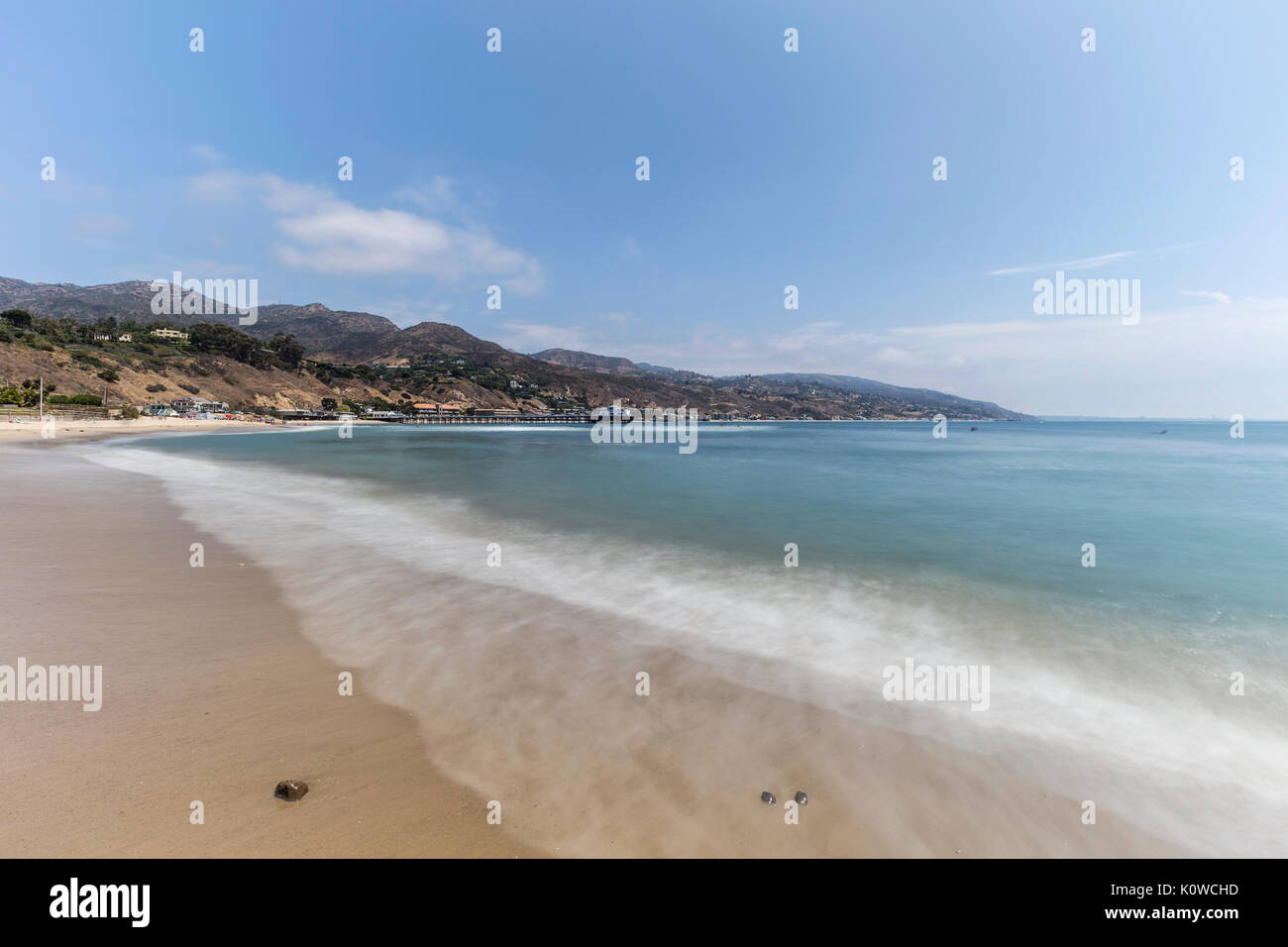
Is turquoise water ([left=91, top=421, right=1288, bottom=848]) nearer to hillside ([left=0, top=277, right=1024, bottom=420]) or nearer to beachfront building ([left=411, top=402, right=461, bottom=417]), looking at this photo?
hillside ([left=0, top=277, right=1024, bottom=420])

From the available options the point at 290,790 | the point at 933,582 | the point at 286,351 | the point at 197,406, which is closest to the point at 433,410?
the point at 286,351

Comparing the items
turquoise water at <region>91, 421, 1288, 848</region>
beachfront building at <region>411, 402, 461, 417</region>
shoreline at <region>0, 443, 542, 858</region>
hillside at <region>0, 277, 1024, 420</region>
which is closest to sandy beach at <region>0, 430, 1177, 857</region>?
shoreline at <region>0, 443, 542, 858</region>

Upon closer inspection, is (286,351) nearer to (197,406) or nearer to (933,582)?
(197,406)

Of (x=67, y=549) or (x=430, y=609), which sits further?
(x=67, y=549)

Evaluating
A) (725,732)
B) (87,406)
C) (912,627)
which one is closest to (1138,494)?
(912,627)

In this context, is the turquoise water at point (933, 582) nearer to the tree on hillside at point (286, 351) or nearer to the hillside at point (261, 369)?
the hillside at point (261, 369)

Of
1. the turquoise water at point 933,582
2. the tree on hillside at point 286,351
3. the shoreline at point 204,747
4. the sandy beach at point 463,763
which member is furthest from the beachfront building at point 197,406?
the sandy beach at point 463,763
